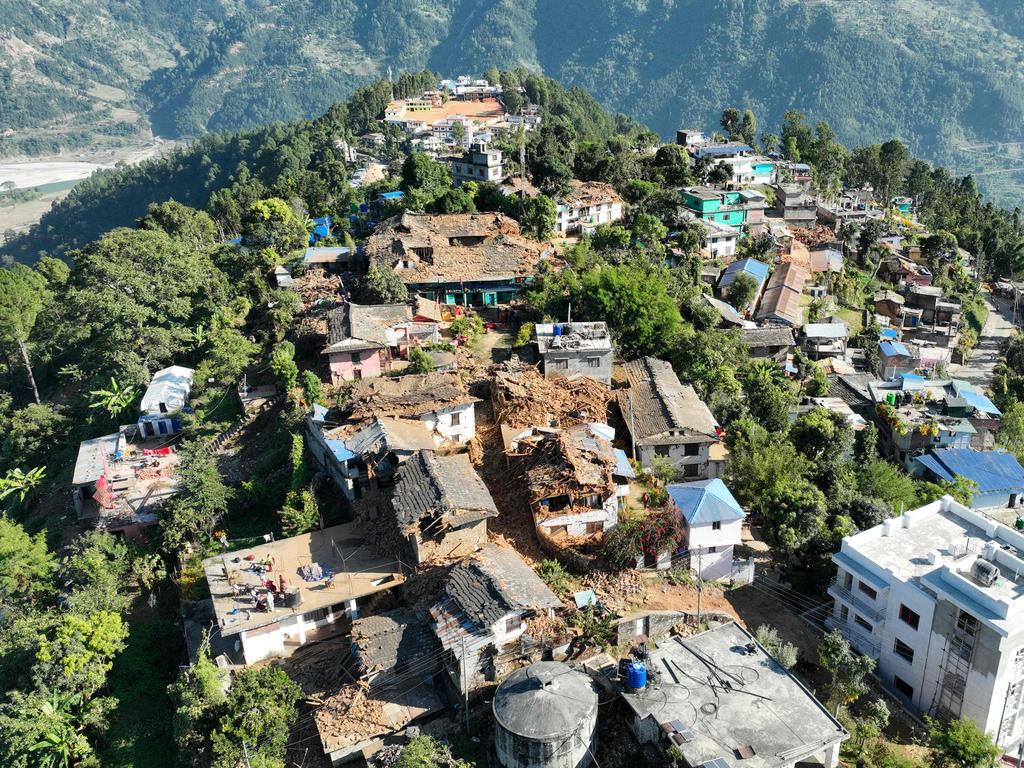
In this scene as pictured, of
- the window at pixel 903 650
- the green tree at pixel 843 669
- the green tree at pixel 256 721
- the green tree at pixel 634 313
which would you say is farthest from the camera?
the green tree at pixel 634 313

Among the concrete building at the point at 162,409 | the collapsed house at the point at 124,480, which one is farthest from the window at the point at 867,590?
the concrete building at the point at 162,409

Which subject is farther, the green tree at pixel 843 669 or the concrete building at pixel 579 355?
the concrete building at pixel 579 355

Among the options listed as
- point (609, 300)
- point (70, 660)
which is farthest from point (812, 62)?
point (70, 660)

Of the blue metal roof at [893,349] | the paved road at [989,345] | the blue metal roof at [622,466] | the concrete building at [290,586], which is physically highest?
the blue metal roof at [622,466]

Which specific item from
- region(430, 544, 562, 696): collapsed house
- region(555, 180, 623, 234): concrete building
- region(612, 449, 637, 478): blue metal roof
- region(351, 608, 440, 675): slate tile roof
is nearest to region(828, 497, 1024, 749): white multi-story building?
region(612, 449, 637, 478): blue metal roof

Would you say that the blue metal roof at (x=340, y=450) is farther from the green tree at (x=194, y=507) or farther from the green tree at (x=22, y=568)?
the green tree at (x=22, y=568)

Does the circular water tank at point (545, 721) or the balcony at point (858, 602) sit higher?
the circular water tank at point (545, 721)
